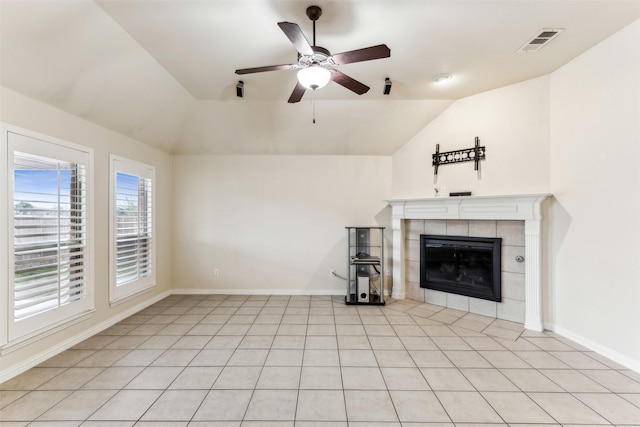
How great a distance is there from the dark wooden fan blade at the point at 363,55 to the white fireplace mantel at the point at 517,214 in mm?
2239

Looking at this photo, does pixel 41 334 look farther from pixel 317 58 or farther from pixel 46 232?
pixel 317 58

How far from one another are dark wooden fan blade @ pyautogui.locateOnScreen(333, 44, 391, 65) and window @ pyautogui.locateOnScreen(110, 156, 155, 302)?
2962 millimetres

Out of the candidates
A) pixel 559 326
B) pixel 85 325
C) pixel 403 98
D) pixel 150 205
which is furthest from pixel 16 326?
pixel 559 326

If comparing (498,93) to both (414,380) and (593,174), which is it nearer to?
(593,174)

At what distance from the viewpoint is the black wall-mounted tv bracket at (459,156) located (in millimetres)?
3285

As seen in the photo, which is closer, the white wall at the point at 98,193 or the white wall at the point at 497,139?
the white wall at the point at 98,193

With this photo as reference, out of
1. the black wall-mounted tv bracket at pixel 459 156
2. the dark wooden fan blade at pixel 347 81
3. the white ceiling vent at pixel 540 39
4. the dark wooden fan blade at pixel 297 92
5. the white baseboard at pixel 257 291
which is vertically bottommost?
the white baseboard at pixel 257 291

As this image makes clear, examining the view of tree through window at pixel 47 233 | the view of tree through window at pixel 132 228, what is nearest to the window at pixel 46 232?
the view of tree through window at pixel 47 233

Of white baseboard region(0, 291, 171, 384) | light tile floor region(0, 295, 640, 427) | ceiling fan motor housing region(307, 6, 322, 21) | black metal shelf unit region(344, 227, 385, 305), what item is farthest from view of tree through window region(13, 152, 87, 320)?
black metal shelf unit region(344, 227, 385, 305)

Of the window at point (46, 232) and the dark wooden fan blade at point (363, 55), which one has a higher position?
the dark wooden fan blade at point (363, 55)

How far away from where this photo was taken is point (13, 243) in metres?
2.02

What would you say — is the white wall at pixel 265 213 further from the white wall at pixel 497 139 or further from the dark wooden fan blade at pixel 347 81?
the dark wooden fan blade at pixel 347 81

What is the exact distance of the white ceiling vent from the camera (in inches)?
85.4

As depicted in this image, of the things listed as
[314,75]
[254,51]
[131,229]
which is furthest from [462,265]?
[131,229]
